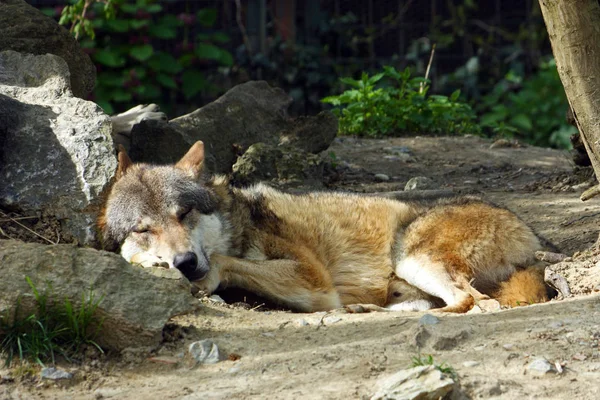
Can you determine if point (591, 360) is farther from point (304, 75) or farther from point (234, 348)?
point (304, 75)

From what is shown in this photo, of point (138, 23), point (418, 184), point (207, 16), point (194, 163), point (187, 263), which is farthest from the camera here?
point (207, 16)

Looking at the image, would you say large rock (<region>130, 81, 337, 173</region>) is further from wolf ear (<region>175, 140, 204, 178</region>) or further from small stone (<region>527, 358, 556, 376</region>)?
small stone (<region>527, 358, 556, 376</region>)

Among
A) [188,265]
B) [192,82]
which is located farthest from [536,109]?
[188,265]

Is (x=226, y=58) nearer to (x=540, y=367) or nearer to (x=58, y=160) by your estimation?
(x=58, y=160)

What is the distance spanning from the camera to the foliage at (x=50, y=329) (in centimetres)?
387

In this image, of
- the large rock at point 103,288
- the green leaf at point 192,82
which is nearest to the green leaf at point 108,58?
the green leaf at point 192,82

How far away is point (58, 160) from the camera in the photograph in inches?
215

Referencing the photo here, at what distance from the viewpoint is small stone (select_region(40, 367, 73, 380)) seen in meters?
3.76

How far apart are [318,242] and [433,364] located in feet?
7.48

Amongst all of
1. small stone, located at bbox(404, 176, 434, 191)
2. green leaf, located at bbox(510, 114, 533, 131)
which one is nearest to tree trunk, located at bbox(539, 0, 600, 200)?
small stone, located at bbox(404, 176, 434, 191)

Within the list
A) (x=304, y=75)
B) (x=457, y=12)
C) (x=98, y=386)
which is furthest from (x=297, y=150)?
(x=457, y=12)

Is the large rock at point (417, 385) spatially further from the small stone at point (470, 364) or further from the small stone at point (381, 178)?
the small stone at point (381, 178)

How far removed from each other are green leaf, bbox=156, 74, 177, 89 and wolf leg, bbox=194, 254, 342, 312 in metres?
7.76

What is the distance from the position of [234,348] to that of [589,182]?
4.56 m
